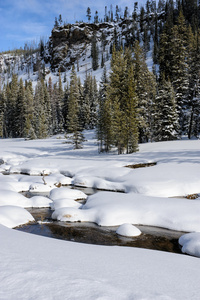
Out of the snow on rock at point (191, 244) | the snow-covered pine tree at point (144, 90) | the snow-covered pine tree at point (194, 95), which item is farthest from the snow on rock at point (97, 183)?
the snow-covered pine tree at point (194, 95)

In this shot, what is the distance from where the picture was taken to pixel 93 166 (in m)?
19.4

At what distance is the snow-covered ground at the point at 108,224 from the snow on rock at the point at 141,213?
38 mm

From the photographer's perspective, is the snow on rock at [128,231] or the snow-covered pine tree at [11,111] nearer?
the snow on rock at [128,231]

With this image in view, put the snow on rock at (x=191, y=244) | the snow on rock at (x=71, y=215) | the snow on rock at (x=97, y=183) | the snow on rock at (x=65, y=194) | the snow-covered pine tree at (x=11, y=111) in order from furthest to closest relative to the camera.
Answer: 1. the snow-covered pine tree at (x=11, y=111)
2. the snow on rock at (x=97, y=183)
3. the snow on rock at (x=65, y=194)
4. the snow on rock at (x=71, y=215)
5. the snow on rock at (x=191, y=244)

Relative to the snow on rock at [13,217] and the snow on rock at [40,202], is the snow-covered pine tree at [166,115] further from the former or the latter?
the snow on rock at [13,217]

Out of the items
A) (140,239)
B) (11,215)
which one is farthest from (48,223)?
(140,239)

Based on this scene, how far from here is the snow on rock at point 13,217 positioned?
8680 mm

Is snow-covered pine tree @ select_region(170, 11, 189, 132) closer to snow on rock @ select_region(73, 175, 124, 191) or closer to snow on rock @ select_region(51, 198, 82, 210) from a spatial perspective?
snow on rock @ select_region(73, 175, 124, 191)

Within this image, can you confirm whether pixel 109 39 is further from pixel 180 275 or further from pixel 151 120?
pixel 180 275

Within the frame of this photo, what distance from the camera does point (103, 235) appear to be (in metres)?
8.08

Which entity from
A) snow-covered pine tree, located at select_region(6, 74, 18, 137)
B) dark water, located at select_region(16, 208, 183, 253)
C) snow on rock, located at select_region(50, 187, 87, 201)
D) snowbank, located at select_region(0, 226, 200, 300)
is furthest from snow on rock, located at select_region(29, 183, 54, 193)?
snow-covered pine tree, located at select_region(6, 74, 18, 137)

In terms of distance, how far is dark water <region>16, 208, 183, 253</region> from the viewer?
7.41 meters

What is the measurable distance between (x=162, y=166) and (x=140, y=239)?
388 inches

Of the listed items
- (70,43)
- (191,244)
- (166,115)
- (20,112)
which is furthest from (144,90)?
(70,43)
